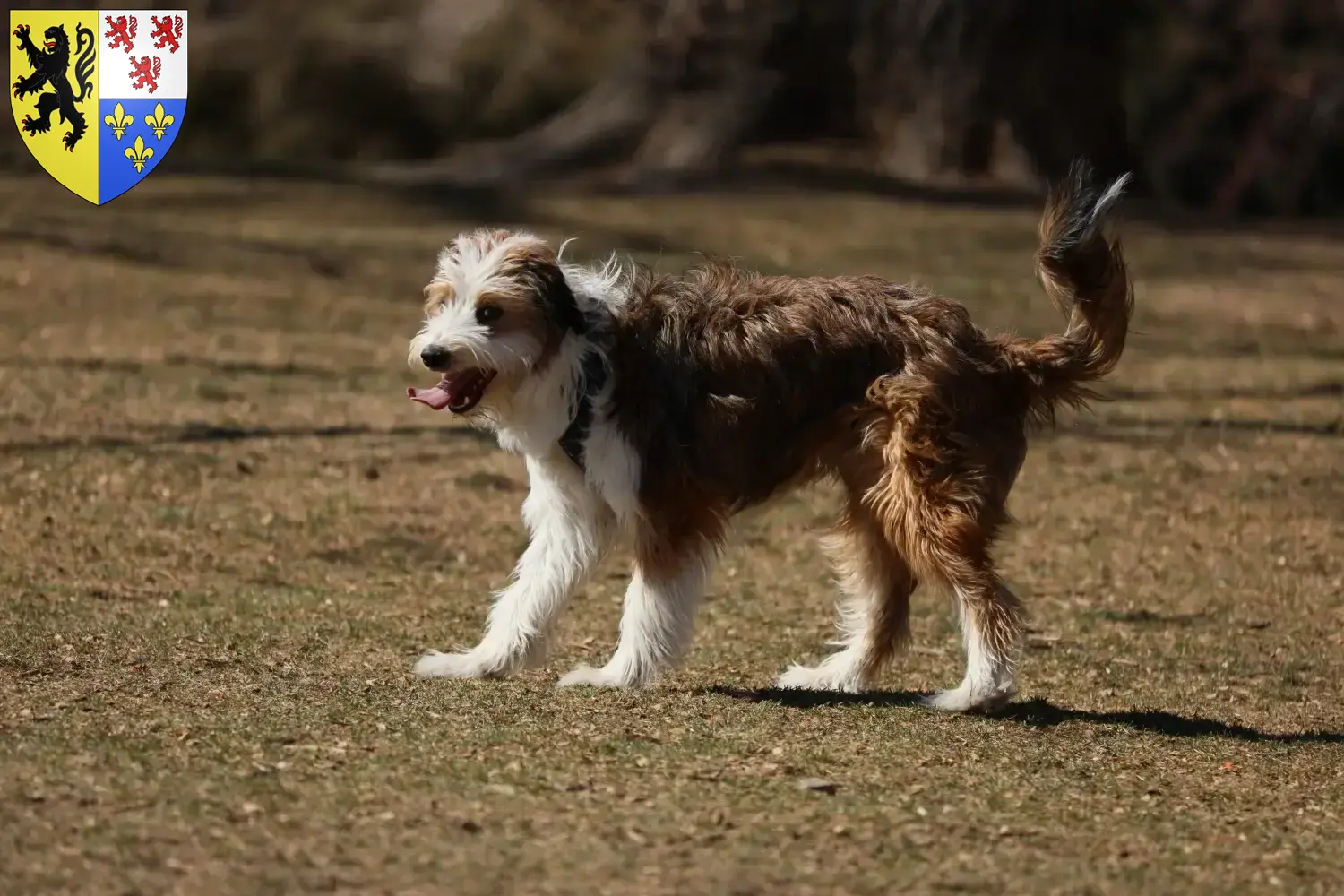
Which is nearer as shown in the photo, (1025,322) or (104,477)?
(104,477)

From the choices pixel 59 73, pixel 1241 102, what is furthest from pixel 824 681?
pixel 1241 102

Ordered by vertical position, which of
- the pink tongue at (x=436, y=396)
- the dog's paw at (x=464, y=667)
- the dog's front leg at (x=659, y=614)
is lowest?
the dog's paw at (x=464, y=667)

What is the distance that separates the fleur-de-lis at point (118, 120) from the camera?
13648 millimetres

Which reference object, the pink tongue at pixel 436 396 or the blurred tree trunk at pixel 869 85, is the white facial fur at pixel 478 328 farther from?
the blurred tree trunk at pixel 869 85

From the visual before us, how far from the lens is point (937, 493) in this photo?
6.58 m

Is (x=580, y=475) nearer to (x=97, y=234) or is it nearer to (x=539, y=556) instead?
(x=539, y=556)

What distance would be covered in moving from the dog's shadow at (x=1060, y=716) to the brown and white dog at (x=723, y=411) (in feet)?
0.72

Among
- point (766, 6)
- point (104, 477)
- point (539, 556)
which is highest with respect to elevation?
point (766, 6)

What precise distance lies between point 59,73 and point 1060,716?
9.27 m

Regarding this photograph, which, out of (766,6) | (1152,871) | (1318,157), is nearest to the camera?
(1152,871)

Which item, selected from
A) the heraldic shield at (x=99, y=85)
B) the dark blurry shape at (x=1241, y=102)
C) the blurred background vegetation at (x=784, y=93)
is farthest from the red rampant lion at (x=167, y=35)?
the dark blurry shape at (x=1241, y=102)

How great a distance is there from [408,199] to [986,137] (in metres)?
7.62

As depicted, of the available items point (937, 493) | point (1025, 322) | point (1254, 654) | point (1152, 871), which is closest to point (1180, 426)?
point (1025, 322)

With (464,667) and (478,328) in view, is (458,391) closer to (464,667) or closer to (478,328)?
(478,328)
